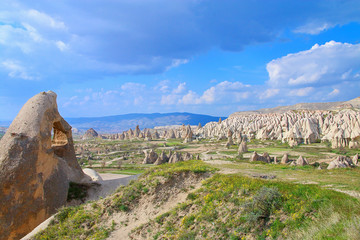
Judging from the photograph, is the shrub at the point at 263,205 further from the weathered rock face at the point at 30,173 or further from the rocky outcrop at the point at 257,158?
the rocky outcrop at the point at 257,158

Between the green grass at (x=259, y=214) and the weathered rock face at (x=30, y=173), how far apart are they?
715cm

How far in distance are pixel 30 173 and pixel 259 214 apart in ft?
38.9

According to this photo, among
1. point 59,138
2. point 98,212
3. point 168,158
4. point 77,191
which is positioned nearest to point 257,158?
point 168,158

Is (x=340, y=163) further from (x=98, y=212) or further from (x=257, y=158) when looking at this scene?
(x=98, y=212)

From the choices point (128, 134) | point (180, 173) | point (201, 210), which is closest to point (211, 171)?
point (180, 173)

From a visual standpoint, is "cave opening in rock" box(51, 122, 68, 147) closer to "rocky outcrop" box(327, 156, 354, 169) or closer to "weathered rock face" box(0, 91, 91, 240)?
"weathered rock face" box(0, 91, 91, 240)

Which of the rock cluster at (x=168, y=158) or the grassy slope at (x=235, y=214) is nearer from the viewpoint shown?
the grassy slope at (x=235, y=214)

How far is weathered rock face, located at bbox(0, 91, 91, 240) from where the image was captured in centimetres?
1203

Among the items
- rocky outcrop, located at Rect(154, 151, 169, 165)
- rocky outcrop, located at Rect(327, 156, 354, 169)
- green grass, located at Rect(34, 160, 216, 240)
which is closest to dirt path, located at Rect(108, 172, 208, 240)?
green grass, located at Rect(34, 160, 216, 240)

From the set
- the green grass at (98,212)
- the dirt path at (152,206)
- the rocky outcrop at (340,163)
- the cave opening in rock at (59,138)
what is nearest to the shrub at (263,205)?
the dirt path at (152,206)

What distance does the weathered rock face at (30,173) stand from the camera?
12.0 meters

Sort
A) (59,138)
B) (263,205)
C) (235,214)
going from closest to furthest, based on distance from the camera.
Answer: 1. (263,205)
2. (235,214)
3. (59,138)

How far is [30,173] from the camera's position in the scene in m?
13.0

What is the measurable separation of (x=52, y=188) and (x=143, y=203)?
22.4ft
